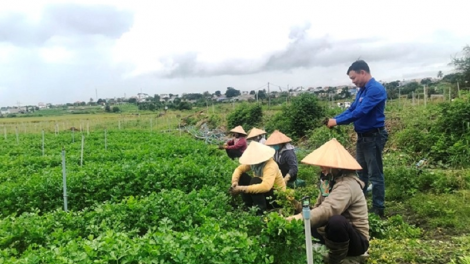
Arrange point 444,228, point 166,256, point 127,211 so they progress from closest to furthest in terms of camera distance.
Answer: point 166,256, point 127,211, point 444,228

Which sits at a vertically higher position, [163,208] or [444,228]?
[163,208]

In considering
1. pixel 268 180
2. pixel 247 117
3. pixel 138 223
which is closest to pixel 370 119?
pixel 268 180

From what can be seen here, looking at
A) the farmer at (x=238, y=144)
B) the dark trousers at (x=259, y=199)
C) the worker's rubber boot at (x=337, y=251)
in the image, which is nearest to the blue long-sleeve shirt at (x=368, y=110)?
the dark trousers at (x=259, y=199)

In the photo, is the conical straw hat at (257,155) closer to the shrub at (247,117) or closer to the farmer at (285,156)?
the farmer at (285,156)

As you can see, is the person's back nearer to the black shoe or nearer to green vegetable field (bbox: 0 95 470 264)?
green vegetable field (bbox: 0 95 470 264)

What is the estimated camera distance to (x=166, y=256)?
2824mm

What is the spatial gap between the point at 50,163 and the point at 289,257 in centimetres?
810

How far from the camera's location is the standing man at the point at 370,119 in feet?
17.1

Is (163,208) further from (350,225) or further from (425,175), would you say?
(425,175)

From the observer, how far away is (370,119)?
534 centimetres

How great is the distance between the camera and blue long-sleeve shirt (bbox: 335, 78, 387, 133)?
520 centimetres

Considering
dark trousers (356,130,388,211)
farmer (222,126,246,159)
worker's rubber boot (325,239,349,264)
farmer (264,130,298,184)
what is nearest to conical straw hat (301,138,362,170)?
worker's rubber boot (325,239,349,264)

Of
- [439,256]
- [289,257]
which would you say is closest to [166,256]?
[289,257]

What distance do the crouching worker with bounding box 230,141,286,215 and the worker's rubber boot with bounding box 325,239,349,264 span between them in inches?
49.9
